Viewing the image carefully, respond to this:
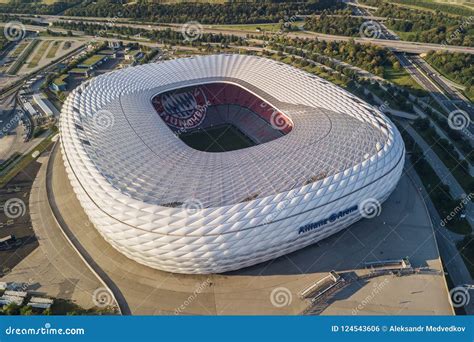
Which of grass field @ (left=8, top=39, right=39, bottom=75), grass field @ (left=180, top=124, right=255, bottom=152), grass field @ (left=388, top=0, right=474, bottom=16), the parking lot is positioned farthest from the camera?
grass field @ (left=388, top=0, right=474, bottom=16)

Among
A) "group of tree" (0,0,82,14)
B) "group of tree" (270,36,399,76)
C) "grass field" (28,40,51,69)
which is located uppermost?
"group of tree" (0,0,82,14)

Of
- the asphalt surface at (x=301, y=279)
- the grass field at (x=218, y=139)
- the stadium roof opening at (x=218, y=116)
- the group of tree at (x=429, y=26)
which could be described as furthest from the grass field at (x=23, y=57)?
the group of tree at (x=429, y=26)

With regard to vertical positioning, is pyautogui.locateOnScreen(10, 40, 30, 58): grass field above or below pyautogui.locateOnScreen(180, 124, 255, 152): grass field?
above

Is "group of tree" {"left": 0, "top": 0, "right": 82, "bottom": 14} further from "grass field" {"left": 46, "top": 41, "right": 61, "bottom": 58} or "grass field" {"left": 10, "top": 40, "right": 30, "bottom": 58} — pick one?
"grass field" {"left": 46, "top": 41, "right": 61, "bottom": 58}

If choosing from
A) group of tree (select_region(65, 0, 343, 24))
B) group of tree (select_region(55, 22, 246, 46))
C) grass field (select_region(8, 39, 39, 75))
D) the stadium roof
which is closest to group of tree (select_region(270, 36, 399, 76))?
group of tree (select_region(55, 22, 246, 46))

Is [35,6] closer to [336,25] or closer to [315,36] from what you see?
[315,36]

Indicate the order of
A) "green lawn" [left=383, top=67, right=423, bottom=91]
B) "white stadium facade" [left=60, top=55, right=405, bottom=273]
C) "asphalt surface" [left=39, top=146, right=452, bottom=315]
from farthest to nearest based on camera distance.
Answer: "green lawn" [left=383, top=67, right=423, bottom=91] < "asphalt surface" [left=39, top=146, right=452, bottom=315] < "white stadium facade" [left=60, top=55, right=405, bottom=273]
